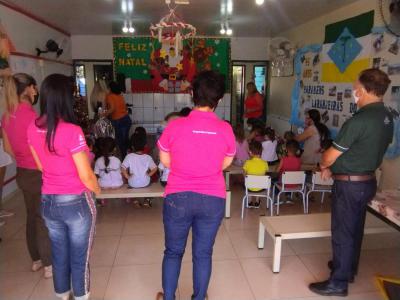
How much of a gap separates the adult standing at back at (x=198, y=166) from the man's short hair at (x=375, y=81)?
916 mm

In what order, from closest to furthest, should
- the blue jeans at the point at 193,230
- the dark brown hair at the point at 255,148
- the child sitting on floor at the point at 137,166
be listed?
the blue jeans at the point at 193,230
the child sitting on floor at the point at 137,166
the dark brown hair at the point at 255,148

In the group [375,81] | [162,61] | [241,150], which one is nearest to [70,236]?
[375,81]

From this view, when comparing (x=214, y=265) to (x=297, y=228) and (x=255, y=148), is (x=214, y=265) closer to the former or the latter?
(x=297, y=228)

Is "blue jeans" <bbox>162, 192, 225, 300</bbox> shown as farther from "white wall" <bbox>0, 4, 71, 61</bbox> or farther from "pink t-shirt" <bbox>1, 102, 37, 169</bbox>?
"white wall" <bbox>0, 4, 71, 61</bbox>

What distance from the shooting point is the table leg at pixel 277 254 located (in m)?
2.41

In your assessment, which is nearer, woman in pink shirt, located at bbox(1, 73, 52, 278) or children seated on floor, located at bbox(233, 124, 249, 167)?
woman in pink shirt, located at bbox(1, 73, 52, 278)

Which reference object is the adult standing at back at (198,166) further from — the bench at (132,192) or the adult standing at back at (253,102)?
the adult standing at back at (253,102)

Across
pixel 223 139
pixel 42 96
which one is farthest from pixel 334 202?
pixel 42 96

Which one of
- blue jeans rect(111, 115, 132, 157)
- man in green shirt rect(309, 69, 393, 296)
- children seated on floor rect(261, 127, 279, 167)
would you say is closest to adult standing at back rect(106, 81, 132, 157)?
blue jeans rect(111, 115, 132, 157)

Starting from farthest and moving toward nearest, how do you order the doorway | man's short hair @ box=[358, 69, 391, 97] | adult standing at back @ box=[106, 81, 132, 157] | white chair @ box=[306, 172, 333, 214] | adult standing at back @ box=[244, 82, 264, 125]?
1. the doorway
2. adult standing at back @ box=[244, 82, 264, 125]
3. adult standing at back @ box=[106, 81, 132, 157]
4. white chair @ box=[306, 172, 333, 214]
5. man's short hair @ box=[358, 69, 391, 97]

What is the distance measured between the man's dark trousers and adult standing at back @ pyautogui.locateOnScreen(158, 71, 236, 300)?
84cm

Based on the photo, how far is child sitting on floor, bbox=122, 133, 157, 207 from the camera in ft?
11.0

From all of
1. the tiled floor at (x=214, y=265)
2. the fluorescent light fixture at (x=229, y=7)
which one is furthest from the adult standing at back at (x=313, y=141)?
the fluorescent light fixture at (x=229, y=7)

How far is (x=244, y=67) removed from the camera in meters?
8.80
